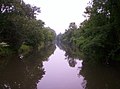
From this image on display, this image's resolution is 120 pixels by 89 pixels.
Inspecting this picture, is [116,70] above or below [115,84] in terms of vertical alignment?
above

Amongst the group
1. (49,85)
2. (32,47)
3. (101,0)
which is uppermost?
(32,47)

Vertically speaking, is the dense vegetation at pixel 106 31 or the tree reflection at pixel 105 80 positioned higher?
the dense vegetation at pixel 106 31

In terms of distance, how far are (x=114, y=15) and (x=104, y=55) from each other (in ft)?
16.8

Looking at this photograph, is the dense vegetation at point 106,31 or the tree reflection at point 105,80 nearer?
the tree reflection at point 105,80

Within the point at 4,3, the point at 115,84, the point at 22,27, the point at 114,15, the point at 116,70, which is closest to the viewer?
the point at 115,84

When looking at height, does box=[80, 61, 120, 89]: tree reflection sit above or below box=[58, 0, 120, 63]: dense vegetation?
Answer: below

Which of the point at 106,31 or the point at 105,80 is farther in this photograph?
the point at 106,31

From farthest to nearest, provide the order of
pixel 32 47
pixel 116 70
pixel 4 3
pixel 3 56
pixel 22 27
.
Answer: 1. pixel 32 47
2. pixel 22 27
3. pixel 4 3
4. pixel 3 56
5. pixel 116 70

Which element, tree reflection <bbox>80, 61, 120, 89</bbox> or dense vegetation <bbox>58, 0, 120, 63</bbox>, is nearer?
tree reflection <bbox>80, 61, 120, 89</bbox>

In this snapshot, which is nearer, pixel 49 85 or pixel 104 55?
pixel 49 85

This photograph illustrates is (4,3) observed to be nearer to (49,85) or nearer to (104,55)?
(104,55)

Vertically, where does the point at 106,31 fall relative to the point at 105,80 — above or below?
above

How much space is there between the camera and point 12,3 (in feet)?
143

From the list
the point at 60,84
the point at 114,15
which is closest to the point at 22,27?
the point at 114,15
